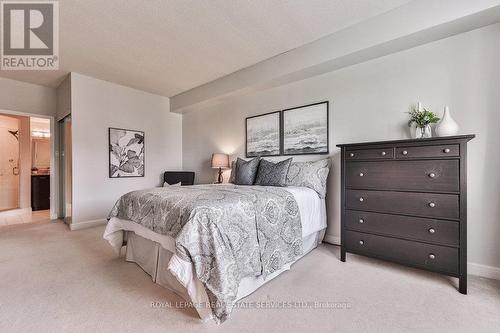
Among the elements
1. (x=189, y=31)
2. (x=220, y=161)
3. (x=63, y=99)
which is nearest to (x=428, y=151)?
(x=189, y=31)

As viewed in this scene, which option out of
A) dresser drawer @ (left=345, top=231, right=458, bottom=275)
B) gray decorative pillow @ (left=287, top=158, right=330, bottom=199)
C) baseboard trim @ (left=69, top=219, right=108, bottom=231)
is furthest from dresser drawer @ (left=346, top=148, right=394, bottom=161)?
baseboard trim @ (left=69, top=219, right=108, bottom=231)

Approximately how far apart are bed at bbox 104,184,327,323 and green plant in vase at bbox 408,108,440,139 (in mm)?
1269

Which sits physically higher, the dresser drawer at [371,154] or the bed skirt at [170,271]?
the dresser drawer at [371,154]

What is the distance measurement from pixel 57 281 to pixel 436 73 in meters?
4.23

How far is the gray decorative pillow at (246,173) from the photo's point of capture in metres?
3.25

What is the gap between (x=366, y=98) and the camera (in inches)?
111

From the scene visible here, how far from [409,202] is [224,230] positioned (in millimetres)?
1741

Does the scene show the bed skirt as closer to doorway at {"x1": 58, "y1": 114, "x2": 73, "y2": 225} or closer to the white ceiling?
the white ceiling

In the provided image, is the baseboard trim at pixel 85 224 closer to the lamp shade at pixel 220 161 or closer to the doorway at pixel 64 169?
the doorway at pixel 64 169

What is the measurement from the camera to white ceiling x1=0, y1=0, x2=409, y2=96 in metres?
2.26

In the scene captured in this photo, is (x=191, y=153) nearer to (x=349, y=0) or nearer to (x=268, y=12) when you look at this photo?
(x=268, y=12)

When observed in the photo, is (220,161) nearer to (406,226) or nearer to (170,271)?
(170,271)

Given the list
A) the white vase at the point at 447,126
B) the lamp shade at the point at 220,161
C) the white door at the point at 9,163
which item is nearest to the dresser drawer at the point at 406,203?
the white vase at the point at 447,126

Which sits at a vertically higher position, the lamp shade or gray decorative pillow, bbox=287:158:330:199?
the lamp shade
